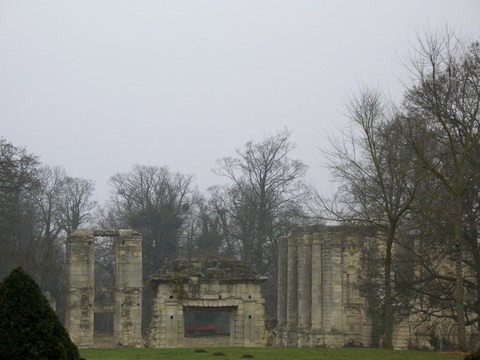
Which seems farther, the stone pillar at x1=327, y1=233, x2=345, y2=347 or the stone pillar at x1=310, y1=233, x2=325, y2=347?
the stone pillar at x1=310, y1=233, x2=325, y2=347

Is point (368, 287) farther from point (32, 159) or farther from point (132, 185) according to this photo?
point (132, 185)

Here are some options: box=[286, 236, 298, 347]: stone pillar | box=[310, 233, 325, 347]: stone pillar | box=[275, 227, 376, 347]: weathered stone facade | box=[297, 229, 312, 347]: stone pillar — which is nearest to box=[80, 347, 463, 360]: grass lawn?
box=[275, 227, 376, 347]: weathered stone facade

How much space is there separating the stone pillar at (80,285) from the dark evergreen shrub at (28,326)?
24.9 metres

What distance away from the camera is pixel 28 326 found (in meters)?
11.1

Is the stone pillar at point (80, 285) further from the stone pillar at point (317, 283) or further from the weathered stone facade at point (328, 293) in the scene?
the stone pillar at point (317, 283)

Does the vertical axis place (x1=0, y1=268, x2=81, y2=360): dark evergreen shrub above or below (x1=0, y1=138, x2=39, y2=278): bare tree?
below

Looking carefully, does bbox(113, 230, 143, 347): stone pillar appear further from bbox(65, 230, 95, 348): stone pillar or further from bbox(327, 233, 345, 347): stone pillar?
bbox(327, 233, 345, 347): stone pillar

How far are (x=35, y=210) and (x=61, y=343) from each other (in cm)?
4358

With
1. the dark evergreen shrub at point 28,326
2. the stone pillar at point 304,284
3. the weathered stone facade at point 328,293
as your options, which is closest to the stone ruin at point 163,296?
the weathered stone facade at point 328,293

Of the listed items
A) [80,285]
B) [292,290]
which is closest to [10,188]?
[80,285]

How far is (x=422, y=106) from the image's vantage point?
22688mm

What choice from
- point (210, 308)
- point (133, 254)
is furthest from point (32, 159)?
point (210, 308)

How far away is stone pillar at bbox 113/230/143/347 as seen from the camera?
36188 mm

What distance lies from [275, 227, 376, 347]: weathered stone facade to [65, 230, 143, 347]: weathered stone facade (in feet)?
30.1
